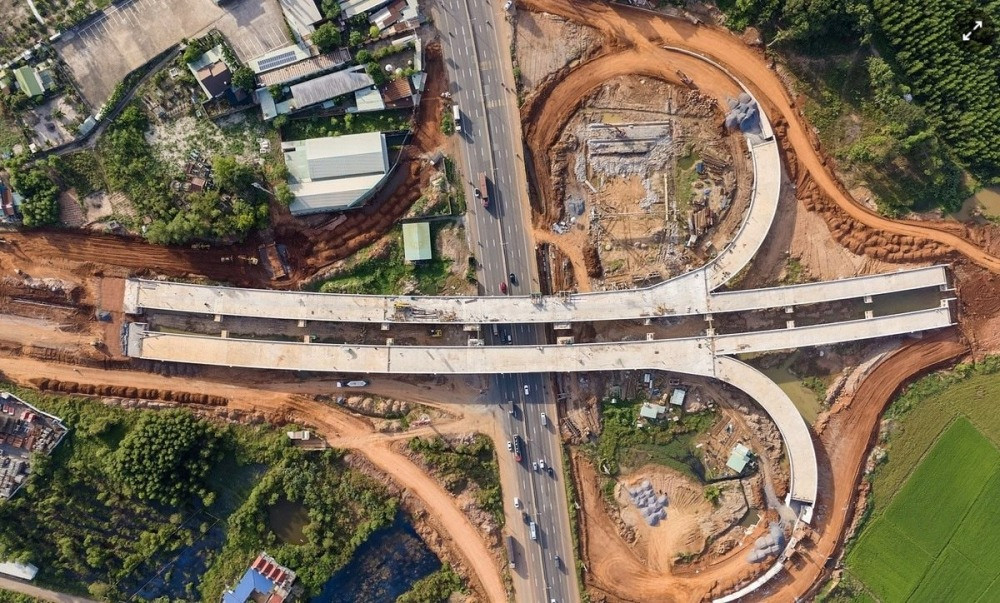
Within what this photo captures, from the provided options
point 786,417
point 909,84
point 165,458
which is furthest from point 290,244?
point 909,84

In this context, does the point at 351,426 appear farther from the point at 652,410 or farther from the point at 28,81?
the point at 28,81

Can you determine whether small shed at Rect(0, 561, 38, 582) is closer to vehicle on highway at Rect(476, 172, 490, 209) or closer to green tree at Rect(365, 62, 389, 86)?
vehicle on highway at Rect(476, 172, 490, 209)

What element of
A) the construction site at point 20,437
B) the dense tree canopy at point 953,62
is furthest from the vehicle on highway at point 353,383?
the dense tree canopy at point 953,62

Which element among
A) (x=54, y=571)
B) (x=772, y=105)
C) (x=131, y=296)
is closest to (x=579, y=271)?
(x=772, y=105)

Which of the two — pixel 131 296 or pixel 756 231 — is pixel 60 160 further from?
pixel 756 231

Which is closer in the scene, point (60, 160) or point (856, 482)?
point (60, 160)
